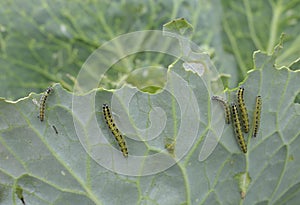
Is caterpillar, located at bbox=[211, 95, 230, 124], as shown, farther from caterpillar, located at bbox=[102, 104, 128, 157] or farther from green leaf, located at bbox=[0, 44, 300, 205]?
caterpillar, located at bbox=[102, 104, 128, 157]

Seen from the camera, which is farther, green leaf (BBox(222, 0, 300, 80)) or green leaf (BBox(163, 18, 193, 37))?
green leaf (BBox(222, 0, 300, 80))

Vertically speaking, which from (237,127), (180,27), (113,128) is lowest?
(237,127)

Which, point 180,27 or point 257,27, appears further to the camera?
point 257,27

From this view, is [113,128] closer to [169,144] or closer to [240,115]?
[169,144]

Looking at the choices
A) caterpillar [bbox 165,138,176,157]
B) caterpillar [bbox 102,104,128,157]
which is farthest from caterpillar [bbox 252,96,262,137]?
caterpillar [bbox 102,104,128,157]

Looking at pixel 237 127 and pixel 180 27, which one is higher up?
pixel 180 27

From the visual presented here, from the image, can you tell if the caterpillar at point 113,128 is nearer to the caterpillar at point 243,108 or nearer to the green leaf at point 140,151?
the green leaf at point 140,151

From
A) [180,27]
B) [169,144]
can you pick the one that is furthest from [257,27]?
[169,144]

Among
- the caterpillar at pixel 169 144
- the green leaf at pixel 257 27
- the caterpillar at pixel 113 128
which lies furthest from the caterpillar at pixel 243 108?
the green leaf at pixel 257 27

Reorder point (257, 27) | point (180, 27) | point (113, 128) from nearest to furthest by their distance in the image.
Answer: point (113, 128) < point (180, 27) < point (257, 27)
